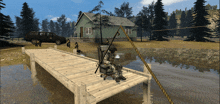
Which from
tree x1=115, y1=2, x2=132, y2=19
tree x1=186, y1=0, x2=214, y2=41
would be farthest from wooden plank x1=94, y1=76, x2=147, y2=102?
tree x1=115, y1=2, x2=132, y2=19

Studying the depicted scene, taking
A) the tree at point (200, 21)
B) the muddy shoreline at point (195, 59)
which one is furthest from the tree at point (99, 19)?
the tree at point (200, 21)

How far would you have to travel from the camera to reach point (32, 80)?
8398mm

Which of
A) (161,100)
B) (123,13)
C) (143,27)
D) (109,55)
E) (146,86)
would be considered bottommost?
(161,100)

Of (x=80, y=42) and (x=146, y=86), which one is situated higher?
(x=80, y=42)

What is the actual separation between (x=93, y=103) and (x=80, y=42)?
24392 millimetres

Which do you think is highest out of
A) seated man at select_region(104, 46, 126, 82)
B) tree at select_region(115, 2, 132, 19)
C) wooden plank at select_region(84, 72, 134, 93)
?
tree at select_region(115, 2, 132, 19)

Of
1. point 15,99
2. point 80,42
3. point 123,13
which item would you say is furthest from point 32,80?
point 123,13

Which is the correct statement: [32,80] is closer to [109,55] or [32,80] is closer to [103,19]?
[109,55]

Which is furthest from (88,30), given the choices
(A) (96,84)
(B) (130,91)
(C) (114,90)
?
(C) (114,90)

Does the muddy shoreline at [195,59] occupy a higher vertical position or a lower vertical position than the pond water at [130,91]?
higher

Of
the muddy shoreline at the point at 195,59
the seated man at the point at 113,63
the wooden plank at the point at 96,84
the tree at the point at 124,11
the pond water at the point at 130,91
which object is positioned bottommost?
the pond water at the point at 130,91

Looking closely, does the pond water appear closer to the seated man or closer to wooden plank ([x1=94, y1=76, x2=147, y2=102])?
wooden plank ([x1=94, y1=76, x2=147, y2=102])

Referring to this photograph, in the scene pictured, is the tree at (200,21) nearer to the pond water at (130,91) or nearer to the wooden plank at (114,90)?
the pond water at (130,91)

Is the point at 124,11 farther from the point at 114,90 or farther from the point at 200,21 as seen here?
the point at 114,90
